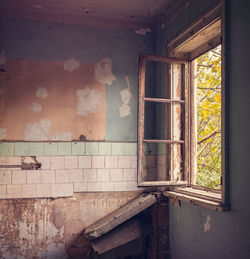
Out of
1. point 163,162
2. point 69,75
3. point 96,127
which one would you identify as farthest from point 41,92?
point 163,162

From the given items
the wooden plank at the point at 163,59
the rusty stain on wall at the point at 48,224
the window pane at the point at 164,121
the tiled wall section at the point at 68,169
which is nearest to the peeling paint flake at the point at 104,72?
the window pane at the point at 164,121

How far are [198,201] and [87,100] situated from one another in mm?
1901

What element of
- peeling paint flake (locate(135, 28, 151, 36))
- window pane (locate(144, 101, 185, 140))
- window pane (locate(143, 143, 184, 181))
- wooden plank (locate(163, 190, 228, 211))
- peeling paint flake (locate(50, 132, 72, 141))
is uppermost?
peeling paint flake (locate(135, 28, 151, 36))

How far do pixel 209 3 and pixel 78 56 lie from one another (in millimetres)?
1772

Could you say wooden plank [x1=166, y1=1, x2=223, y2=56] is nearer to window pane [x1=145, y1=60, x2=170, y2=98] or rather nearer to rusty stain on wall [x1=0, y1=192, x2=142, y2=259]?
window pane [x1=145, y1=60, x2=170, y2=98]

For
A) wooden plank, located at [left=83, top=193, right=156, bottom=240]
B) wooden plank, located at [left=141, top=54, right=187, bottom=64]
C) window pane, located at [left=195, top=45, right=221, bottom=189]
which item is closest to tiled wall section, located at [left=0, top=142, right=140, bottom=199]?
wooden plank, located at [left=83, top=193, right=156, bottom=240]

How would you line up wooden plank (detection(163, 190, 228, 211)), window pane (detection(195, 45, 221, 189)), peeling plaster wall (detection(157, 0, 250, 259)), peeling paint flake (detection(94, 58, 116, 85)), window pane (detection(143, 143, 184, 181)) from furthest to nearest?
window pane (detection(195, 45, 221, 189)), peeling paint flake (detection(94, 58, 116, 85)), window pane (detection(143, 143, 184, 181)), wooden plank (detection(163, 190, 228, 211)), peeling plaster wall (detection(157, 0, 250, 259))

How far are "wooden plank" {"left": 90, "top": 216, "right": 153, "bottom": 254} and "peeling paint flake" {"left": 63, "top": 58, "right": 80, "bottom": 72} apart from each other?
205cm

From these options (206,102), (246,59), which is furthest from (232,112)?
(206,102)

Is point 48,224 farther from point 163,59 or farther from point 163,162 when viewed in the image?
point 163,59

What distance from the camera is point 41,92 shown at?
3607 millimetres

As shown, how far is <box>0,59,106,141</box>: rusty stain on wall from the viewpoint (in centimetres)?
353

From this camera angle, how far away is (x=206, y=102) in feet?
16.3

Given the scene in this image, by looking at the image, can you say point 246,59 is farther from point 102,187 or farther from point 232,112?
point 102,187
